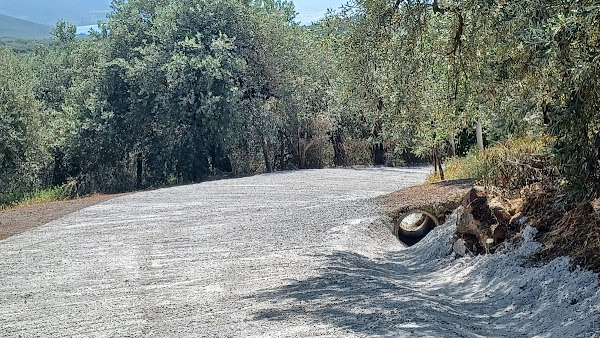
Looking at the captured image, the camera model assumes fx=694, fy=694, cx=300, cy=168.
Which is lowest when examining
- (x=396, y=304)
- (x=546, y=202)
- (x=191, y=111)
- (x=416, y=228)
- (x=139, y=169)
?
(x=416, y=228)

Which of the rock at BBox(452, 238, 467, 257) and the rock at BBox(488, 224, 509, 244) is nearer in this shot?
the rock at BBox(488, 224, 509, 244)

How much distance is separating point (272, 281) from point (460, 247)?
3.13 m

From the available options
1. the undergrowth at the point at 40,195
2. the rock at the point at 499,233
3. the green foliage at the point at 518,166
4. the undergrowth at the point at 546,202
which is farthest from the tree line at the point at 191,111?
the rock at the point at 499,233

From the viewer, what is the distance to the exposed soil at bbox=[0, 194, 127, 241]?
17.7 m

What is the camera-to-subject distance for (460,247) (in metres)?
11.0

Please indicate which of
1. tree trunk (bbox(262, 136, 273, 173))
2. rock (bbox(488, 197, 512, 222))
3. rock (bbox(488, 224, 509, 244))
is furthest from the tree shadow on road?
tree trunk (bbox(262, 136, 273, 173))

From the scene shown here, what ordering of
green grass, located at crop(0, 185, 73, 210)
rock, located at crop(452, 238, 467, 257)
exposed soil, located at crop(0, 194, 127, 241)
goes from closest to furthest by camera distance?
rock, located at crop(452, 238, 467, 257) → exposed soil, located at crop(0, 194, 127, 241) → green grass, located at crop(0, 185, 73, 210)

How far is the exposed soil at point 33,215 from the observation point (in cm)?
1770

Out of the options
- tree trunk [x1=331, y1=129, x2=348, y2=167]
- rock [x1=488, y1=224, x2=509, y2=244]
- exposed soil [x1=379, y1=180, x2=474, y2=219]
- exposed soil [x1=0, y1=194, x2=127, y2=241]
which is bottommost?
rock [x1=488, y1=224, x2=509, y2=244]

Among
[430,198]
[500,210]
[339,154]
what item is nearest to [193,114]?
[339,154]

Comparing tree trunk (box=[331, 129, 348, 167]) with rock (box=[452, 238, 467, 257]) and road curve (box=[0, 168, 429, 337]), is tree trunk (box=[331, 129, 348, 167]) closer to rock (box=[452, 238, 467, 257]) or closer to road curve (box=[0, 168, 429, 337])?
road curve (box=[0, 168, 429, 337])

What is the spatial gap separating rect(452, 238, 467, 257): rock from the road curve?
68.9 inches

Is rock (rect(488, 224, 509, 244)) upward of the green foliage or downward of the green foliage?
downward

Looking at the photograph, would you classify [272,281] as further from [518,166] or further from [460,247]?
[518,166]
